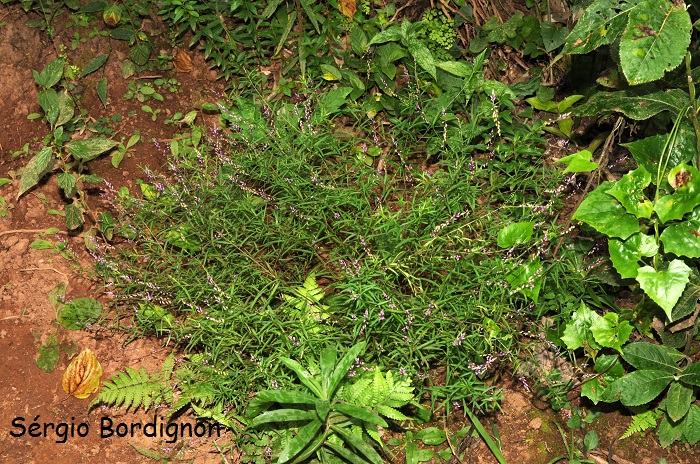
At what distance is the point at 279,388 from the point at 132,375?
0.63 m

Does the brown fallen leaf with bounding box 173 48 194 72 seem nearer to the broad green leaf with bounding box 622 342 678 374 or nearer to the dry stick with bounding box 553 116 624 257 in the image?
the dry stick with bounding box 553 116 624 257

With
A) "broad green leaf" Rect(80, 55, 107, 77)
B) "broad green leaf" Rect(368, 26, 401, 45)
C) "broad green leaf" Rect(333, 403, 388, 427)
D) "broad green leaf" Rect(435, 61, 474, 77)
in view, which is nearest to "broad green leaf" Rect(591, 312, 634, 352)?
"broad green leaf" Rect(333, 403, 388, 427)

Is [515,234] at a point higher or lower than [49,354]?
higher

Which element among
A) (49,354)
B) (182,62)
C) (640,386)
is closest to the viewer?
(640,386)

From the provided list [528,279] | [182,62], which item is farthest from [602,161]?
[182,62]

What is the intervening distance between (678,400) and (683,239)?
2.30ft

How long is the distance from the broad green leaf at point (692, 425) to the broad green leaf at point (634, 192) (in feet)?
3.04

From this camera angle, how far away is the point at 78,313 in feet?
10.7

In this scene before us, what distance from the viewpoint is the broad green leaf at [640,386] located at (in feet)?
9.42

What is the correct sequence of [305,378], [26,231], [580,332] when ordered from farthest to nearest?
[26,231] < [580,332] < [305,378]

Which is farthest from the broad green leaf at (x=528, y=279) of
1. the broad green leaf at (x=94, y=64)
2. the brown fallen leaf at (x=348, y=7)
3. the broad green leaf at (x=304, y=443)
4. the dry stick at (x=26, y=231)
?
the broad green leaf at (x=94, y=64)

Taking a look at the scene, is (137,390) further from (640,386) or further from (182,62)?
(640,386)

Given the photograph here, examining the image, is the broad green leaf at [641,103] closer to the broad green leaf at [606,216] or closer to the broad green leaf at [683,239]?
the broad green leaf at [606,216]

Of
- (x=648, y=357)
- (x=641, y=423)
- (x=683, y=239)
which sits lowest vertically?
(x=641, y=423)
